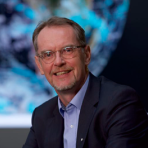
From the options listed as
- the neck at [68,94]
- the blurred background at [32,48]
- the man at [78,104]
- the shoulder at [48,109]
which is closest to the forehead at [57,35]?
the man at [78,104]

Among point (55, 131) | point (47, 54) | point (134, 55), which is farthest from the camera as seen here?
point (134, 55)

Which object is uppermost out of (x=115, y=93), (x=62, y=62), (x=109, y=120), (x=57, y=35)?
(x=57, y=35)

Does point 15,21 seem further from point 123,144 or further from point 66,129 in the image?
point 123,144

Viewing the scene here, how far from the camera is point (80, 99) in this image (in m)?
1.40

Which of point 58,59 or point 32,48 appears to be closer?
point 58,59

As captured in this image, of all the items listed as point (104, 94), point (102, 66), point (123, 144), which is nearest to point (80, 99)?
point (104, 94)

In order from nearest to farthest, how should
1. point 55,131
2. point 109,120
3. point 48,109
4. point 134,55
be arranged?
point 109,120 < point 55,131 < point 48,109 < point 134,55

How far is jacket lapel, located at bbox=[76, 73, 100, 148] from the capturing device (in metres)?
1.28

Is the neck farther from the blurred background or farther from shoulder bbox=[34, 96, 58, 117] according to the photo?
the blurred background

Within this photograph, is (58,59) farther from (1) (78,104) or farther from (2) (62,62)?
(1) (78,104)

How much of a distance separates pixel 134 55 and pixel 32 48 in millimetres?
1102

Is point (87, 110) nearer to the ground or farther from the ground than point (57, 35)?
nearer to the ground

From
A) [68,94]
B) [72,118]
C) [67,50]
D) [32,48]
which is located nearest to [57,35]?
[67,50]

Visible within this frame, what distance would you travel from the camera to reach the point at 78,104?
139cm
